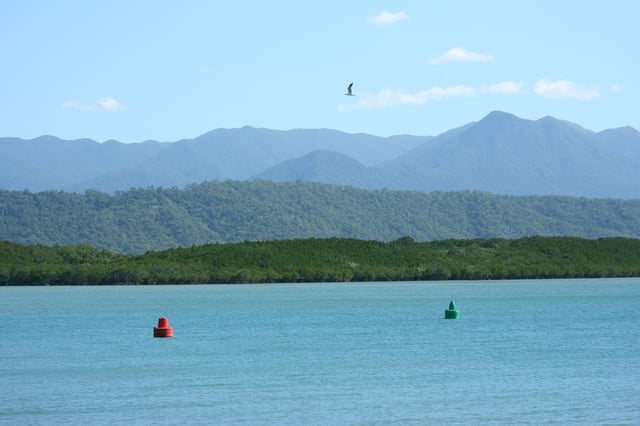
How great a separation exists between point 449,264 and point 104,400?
11766 centimetres

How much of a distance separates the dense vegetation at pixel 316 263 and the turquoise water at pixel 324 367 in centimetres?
5625

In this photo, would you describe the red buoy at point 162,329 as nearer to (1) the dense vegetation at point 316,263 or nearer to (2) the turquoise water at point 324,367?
(2) the turquoise water at point 324,367

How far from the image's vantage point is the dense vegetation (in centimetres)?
13762

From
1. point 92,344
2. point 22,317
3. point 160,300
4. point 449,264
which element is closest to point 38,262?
point 160,300

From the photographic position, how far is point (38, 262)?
14025cm

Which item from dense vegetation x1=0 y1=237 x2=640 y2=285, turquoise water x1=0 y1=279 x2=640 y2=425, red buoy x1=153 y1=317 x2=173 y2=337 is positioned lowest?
turquoise water x1=0 y1=279 x2=640 y2=425

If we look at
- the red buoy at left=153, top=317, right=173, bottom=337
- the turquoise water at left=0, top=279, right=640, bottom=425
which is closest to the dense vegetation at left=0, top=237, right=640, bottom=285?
the turquoise water at left=0, top=279, right=640, bottom=425

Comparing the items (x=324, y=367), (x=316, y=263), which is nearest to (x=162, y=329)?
(x=324, y=367)

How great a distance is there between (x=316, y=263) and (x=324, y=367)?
103255mm

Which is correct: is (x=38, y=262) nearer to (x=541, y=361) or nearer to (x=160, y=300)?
(x=160, y=300)

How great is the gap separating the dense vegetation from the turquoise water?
185 ft

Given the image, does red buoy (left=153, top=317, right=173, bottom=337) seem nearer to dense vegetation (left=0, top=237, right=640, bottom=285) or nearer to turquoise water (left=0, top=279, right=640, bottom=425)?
turquoise water (left=0, top=279, right=640, bottom=425)

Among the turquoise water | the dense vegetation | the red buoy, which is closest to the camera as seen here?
the turquoise water

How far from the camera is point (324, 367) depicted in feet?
140
